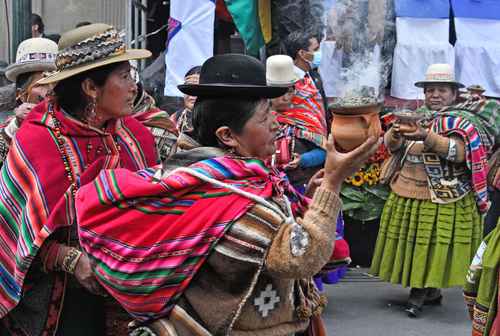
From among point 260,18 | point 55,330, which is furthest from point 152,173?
point 260,18

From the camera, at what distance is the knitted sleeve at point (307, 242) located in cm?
219

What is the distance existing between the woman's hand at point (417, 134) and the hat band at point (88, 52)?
3349 mm

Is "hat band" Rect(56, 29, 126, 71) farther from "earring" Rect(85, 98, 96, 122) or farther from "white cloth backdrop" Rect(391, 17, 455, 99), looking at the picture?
"white cloth backdrop" Rect(391, 17, 455, 99)

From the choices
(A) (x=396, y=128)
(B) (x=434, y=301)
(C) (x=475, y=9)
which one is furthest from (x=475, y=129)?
(C) (x=475, y=9)

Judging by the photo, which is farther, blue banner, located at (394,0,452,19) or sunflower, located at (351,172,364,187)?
blue banner, located at (394,0,452,19)

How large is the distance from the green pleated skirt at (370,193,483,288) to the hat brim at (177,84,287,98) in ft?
13.8

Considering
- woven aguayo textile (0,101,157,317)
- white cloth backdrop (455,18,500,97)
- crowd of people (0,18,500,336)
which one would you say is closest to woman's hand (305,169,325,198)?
crowd of people (0,18,500,336)

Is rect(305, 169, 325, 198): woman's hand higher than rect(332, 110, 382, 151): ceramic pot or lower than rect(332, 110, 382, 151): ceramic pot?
lower

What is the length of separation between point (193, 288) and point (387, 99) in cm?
594

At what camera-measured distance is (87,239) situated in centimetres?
242

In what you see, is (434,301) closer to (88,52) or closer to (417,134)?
(417,134)

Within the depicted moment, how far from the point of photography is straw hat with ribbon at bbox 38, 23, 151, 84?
2.99m

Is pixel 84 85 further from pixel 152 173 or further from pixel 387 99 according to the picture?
pixel 387 99

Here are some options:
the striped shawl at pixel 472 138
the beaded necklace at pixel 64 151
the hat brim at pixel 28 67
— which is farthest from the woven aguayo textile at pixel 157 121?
the striped shawl at pixel 472 138
